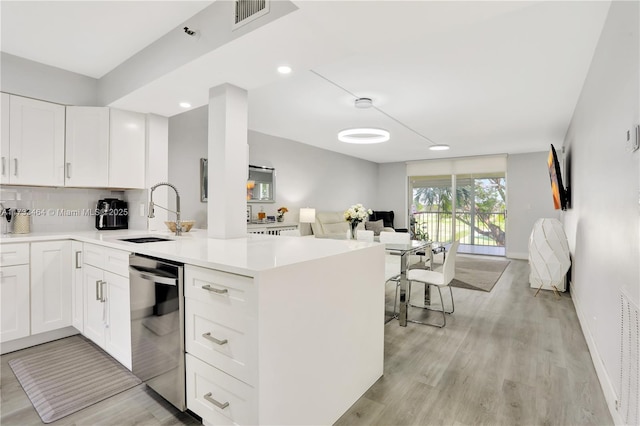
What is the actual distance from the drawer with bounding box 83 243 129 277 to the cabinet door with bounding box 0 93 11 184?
90 cm

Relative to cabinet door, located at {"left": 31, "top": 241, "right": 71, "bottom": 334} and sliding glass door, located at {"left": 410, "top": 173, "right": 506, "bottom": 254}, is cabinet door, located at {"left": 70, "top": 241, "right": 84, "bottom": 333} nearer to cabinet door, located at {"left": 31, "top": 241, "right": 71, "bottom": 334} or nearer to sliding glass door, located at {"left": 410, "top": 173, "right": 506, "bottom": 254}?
cabinet door, located at {"left": 31, "top": 241, "right": 71, "bottom": 334}

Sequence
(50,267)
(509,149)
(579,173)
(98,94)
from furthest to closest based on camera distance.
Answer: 1. (509,149)
2. (579,173)
3. (98,94)
4. (50,267)

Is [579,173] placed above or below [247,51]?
below

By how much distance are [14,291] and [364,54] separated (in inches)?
134

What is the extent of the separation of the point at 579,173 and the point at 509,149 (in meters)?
3.69

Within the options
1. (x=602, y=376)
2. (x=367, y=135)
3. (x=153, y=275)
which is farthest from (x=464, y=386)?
(x=367, y=135)

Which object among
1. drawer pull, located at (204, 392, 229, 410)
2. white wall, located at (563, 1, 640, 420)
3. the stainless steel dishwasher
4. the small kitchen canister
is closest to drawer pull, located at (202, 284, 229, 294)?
the stainless steel dishwasher

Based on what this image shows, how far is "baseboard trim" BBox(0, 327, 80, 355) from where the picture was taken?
2506mm

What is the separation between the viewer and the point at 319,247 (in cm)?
194

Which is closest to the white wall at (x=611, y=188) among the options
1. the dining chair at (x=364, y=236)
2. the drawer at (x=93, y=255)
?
the dining chair at (x=364, y=236)

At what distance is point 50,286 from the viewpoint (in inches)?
105

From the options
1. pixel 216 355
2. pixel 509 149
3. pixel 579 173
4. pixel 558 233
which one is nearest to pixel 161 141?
pixel 216 355

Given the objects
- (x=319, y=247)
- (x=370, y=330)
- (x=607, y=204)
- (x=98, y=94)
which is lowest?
(x=370, y=330)

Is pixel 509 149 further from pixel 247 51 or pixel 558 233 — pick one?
pixel 247 51
